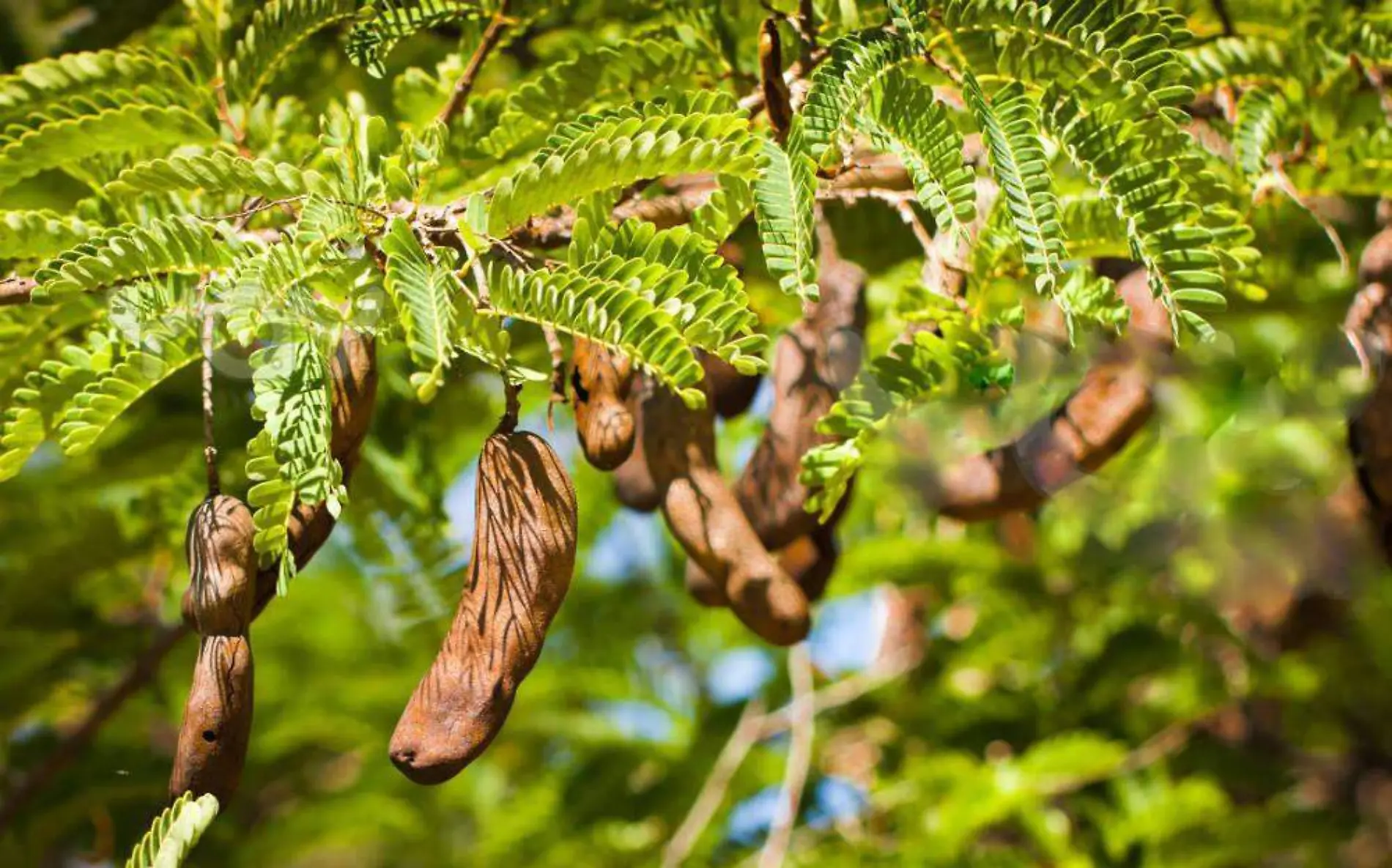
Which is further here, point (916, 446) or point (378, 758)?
point (378, 758)


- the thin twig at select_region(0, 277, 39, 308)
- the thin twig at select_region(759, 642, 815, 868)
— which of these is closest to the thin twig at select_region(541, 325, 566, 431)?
the thin twig at select_region(0, 277, 39, 308)

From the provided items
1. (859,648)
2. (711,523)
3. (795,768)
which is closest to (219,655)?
(711,523)

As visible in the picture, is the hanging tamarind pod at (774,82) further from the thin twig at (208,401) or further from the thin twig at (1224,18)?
the thin twig at (1224,18)

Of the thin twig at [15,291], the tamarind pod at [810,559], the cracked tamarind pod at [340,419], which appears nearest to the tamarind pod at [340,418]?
the cracked tamarind pod at [340,419]

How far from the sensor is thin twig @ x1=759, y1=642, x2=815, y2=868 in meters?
2.29

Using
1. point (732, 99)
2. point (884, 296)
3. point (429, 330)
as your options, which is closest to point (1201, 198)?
point (732, 99)

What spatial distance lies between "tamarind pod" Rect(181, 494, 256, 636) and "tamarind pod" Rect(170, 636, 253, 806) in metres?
0.01

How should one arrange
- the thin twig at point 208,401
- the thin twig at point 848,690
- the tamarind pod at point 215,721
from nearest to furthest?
1. the tamarind pod at point 215,721
2. the thin twig at point 208,401
3. the thin twig at point 848,690

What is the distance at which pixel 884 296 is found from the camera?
6.75 ft

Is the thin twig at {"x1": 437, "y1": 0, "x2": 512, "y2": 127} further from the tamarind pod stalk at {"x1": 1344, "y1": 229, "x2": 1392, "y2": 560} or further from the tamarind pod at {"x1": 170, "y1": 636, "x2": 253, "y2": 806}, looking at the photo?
the tamarind pod stalk at {"x1": 1344, "y1": 229, "x2": 1392, "y2": 560}

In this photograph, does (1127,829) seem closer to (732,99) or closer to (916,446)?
(916,446)

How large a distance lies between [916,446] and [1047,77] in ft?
3.11

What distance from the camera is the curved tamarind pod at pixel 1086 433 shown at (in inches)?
54.9

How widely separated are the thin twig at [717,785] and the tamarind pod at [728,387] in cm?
108
